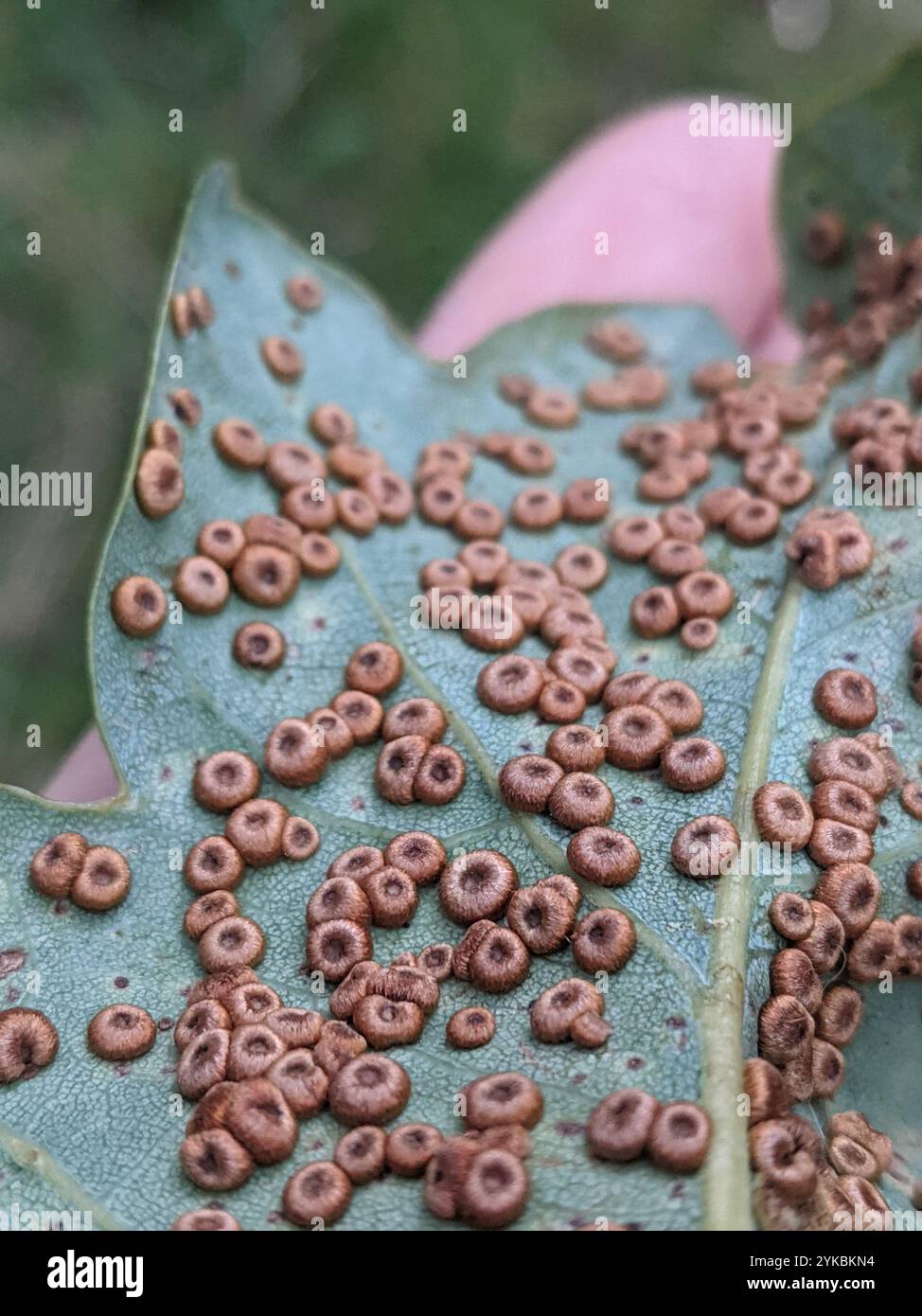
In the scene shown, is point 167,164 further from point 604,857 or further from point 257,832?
point 604,857

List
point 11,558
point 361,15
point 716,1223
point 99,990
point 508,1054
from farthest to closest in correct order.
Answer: point 361,15 → point 11,558 → point 99,990 → point 508,1054 → point 716,1223

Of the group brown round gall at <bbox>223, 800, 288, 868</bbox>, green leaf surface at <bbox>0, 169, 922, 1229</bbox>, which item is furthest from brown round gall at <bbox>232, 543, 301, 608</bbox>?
brown round gall at <bbox>223, 800, 288, 868</bbox>

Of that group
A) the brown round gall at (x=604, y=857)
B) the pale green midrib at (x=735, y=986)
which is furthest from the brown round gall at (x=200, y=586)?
the pale green midrib at (x=735, y=986)

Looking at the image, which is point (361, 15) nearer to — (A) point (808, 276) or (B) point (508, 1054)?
(A) point (808, 276)

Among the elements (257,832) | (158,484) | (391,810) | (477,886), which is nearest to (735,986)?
(477,886)

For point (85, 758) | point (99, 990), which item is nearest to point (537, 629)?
point (99, 990)

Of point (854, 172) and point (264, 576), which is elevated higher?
point (854, 172)

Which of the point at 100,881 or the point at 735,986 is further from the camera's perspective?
the point at 100,881
